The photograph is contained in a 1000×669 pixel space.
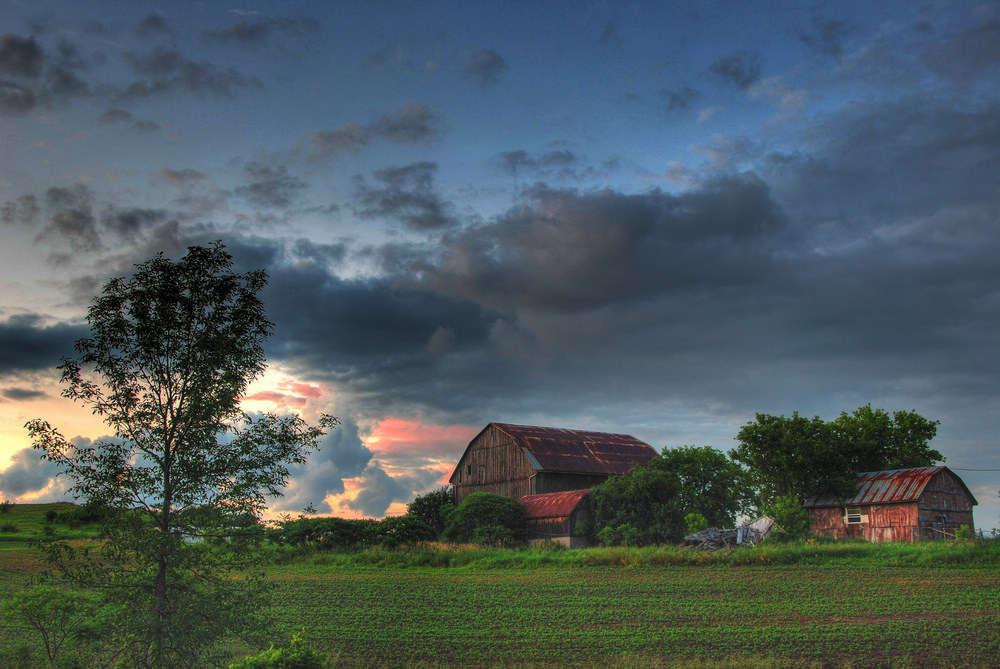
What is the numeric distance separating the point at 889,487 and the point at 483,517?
2773 centimetres

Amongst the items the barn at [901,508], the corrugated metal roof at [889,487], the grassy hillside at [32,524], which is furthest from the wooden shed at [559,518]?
the grassy hillside at [32,524]

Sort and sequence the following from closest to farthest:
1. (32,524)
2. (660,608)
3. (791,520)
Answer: (660,608) → (791,520) → (32,524)

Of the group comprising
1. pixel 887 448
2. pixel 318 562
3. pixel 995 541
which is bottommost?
pixel 318 562

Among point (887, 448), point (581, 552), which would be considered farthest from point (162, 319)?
point (887, 448)

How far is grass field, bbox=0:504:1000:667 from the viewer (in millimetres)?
19906

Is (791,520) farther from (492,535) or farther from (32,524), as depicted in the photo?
(32,524)

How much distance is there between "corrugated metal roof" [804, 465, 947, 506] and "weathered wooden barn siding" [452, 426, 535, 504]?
2333 cm

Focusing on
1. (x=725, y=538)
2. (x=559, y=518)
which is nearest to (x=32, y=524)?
(x=559, y=518)

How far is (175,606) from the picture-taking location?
14.9 m

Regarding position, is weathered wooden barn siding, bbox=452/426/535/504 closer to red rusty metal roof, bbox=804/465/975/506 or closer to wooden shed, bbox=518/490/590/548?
wooden shed, bbox=518/490/590/548

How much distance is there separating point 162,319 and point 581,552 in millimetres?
30700

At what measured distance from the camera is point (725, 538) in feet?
143

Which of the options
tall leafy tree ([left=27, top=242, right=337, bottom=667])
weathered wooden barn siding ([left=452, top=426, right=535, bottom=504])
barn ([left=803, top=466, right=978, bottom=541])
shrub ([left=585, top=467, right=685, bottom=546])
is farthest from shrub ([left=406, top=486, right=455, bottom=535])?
tall leafy tree ([left=27, top=242, right=337, bottom=667])

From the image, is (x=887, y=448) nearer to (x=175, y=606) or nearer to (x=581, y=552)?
(x=581, y=552)
